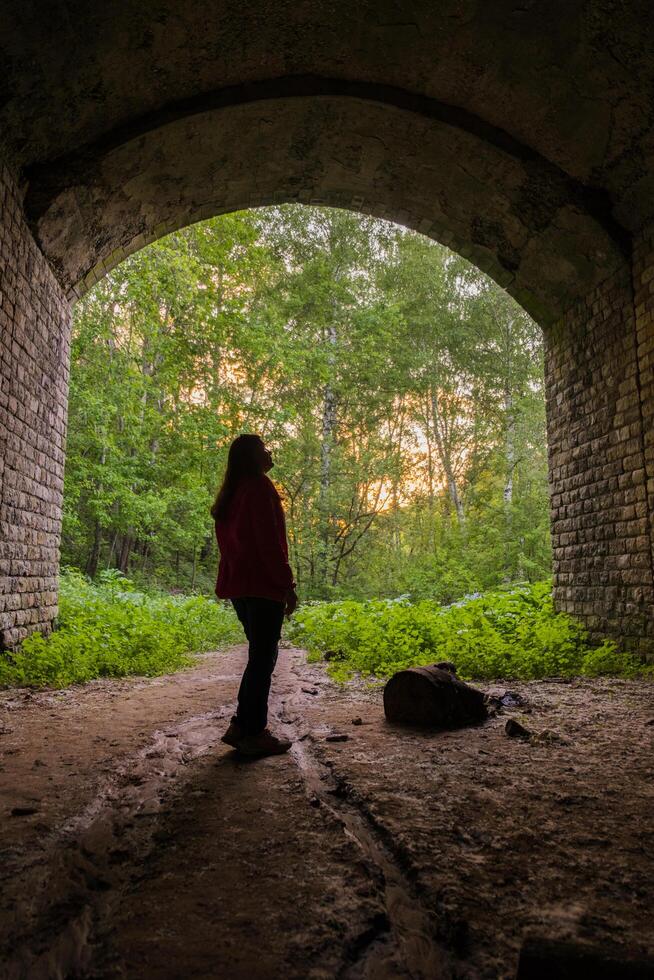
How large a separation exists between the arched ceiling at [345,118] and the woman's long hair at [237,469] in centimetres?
387

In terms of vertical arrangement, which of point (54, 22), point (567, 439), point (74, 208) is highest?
point (54, 22)

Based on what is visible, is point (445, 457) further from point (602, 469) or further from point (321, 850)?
point (321, 850)

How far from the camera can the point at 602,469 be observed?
6988 millimetres

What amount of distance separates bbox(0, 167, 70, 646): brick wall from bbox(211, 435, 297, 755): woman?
3255mm

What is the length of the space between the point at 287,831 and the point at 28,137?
20.3 feet

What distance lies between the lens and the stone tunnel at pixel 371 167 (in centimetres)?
519

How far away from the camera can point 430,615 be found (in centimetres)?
758

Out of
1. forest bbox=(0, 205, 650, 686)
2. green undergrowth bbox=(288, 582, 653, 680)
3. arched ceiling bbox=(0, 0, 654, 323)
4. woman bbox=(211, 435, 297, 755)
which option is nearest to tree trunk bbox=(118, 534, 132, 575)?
forest bbox=(0, 205, 650, 686)

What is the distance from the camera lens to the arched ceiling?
5.06m

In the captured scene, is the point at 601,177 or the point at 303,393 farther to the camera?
the point at 303,393

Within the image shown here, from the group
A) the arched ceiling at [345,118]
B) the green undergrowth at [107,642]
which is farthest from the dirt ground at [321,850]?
the arched ceiling at [345,118]

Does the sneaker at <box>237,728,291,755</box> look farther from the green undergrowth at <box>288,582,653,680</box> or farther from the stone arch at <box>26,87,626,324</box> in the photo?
the stone arch at <box>26,87,626,324</box>

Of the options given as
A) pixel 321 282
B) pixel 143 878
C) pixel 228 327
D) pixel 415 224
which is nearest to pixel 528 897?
pixel 143 878

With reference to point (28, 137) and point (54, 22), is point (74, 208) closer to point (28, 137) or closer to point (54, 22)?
point (28, 137)
